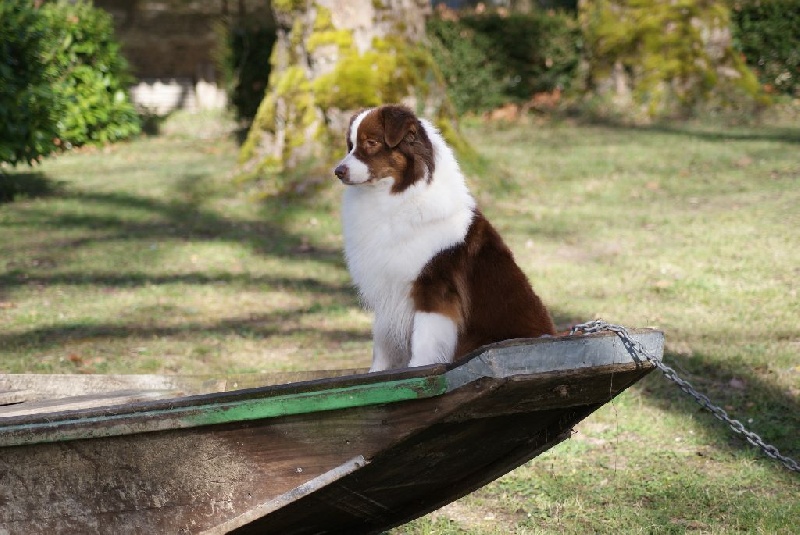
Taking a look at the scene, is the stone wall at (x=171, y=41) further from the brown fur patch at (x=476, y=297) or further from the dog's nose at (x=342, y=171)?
the brown fur patch at (x=476, y=297)

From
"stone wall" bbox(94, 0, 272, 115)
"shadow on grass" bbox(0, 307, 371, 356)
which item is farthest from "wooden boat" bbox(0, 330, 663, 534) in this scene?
"stone wall" bbox(94, 0, 272, 115)

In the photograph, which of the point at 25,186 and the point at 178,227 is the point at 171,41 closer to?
the point at 25,186

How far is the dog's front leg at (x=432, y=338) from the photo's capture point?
3.86 metres

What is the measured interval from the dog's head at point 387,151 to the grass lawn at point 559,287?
5.90 ft

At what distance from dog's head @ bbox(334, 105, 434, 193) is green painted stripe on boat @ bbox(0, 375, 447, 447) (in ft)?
3.69

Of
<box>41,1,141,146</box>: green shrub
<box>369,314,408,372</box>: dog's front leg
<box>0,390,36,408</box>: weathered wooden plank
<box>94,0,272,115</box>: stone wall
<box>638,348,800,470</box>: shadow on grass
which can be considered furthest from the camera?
<box>94,0,272,115</box>: stone wall

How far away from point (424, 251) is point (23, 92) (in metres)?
10.5

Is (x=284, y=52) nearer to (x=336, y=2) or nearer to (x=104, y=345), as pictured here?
(x=336, y=2)

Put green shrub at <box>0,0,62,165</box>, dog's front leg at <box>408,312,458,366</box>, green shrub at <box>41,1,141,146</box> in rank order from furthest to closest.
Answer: green shrub at <box>41,1,141,146</box>
green shrub at <box>0,0,62,165</box>
dog's front leg at <box>408,312,458,366</box>

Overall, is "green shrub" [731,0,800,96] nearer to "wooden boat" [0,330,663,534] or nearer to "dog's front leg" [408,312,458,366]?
"dog's front leg" [408,312,458,366]

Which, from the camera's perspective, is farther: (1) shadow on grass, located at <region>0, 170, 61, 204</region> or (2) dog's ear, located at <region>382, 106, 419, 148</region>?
(1) shadow on grass, located at <region>0, 170, 61, 204</region>

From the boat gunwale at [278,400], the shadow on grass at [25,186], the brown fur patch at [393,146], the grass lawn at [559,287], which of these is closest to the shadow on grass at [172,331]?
the grass lawn at [559,287]

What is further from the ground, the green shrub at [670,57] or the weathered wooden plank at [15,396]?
the green shrub at [670,57]

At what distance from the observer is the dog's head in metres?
3.95
